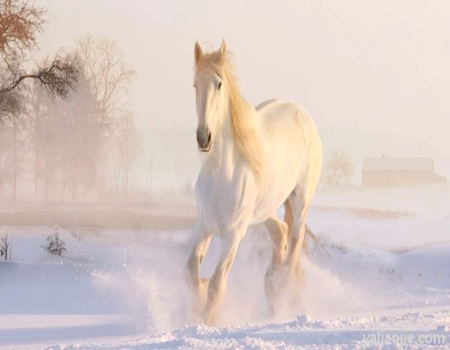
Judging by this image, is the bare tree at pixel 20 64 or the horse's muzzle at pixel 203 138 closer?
the horse's muzzle at pixel 203 138

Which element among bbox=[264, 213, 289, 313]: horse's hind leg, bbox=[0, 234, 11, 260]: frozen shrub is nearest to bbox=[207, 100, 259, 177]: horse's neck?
bbox=[264, 213, 289, 313]: horse's hind leg

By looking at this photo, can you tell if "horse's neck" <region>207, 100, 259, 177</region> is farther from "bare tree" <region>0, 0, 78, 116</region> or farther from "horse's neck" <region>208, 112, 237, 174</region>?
"bare tree" <region>0, 0, 78, 116</region>

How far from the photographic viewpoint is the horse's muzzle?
211 inches

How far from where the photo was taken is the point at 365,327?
573cm

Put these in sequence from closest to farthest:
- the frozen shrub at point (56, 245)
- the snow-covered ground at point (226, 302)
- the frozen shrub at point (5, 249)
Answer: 1. the snow-covered ground at point (226, 302)
2. the frozen shrub at point (5, 249)
3. the frozen shrub at point (56, 245)

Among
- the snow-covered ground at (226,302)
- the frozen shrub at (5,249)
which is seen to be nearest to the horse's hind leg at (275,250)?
the snow-covered ground at (226,302)

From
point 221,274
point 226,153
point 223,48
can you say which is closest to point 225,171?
point 226,153

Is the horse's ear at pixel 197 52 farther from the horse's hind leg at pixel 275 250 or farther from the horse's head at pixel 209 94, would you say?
the horse's hind leg at pixel 275 250

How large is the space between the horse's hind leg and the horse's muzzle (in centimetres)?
209

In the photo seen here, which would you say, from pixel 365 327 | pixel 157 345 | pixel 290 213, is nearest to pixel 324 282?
pixel 290 213

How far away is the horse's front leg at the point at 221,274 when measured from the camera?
581cm

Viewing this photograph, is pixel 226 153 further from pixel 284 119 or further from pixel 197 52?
pixel 284 119

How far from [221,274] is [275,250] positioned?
155 cm

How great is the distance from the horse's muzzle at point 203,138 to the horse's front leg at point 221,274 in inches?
34.0
